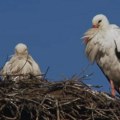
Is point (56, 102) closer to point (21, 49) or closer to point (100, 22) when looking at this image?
point (100, 22)

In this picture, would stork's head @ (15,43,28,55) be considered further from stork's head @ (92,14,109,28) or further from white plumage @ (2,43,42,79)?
stork's head @ (92,14,109,28)

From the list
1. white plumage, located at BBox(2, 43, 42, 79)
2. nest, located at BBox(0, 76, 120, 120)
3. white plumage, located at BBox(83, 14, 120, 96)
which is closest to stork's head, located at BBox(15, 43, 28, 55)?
white plumage, located at BBox(2, 43, 42, 79)

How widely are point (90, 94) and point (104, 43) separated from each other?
2005 mm

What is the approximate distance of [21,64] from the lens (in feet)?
44.3

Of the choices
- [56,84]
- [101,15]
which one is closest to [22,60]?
[101,15]

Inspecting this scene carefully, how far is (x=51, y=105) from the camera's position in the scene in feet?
35.4

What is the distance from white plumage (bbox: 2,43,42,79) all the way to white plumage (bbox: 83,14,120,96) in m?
0.82

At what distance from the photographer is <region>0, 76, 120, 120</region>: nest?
1067 cm

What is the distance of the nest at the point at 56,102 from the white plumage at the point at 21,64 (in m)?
1.82

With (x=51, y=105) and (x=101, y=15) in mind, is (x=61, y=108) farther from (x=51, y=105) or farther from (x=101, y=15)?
(x=101, y=15)

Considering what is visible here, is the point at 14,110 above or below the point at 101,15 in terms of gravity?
below

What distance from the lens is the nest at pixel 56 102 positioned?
10672mm

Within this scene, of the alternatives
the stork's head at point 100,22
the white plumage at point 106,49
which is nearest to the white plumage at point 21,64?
the white plumage at point 106,49

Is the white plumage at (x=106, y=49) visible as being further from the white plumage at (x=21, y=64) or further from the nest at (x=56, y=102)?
the nest at (x=56, y=102)
